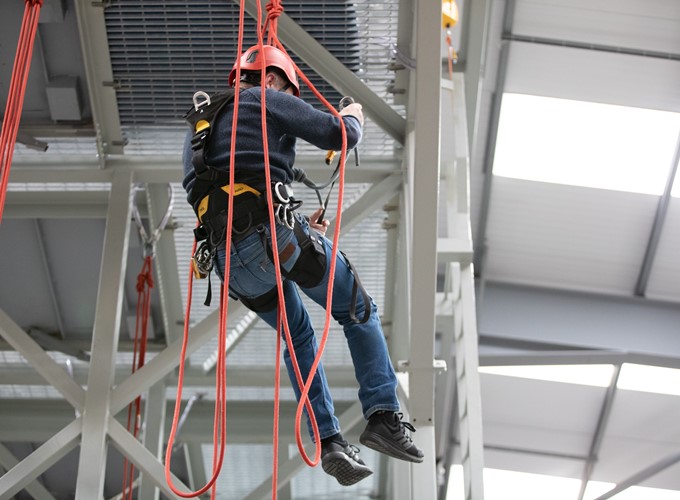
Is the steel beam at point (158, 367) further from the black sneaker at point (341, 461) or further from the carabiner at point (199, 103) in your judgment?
the carabiner at point (199, 103)

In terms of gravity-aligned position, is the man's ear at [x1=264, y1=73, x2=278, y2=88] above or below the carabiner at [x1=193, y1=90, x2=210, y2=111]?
above

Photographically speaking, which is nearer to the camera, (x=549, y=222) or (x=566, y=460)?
(x=549, y=222)

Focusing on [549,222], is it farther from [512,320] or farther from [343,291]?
[343,291]

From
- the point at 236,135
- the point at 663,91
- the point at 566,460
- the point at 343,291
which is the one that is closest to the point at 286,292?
the point at 343,291

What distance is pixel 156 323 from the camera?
9.98 m

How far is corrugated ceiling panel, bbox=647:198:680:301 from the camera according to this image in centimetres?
1086

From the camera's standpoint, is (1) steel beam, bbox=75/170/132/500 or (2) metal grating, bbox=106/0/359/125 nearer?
(1) steel beam, bbox=75/170/132/500

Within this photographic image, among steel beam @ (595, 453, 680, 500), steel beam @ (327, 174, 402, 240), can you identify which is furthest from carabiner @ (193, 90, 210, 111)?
steel beam @ (595, 453, 680, 500)

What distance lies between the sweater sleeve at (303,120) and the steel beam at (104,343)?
3430 millimetres

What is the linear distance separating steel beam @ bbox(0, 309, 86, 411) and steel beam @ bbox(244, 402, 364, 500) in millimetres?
1970

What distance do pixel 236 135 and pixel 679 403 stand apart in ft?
28.9

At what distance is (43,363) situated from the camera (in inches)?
299

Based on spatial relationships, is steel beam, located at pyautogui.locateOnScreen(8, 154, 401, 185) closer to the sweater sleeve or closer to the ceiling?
the ceiling

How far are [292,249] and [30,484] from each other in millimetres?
6634
